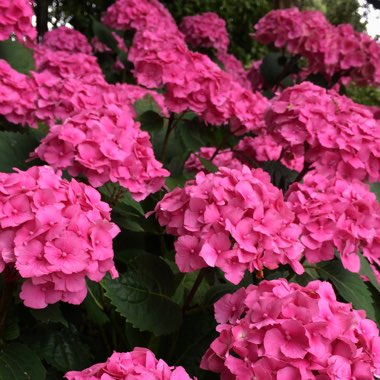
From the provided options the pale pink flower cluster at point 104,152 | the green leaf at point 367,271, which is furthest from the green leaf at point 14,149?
the green leaf at point 367,271

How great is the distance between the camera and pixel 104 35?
414 centimetres

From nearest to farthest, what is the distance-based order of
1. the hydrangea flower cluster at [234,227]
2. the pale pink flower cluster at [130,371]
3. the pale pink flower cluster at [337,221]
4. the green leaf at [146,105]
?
the pale pink flower cluster at [130,371]
the hydrangea flower cluster at [234,227]
the pale pink flower cluster at [337,221]
the green leaf at [146,105]

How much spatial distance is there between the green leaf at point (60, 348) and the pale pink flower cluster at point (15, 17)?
4.26 ft

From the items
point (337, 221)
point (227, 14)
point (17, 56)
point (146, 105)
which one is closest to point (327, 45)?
point (146, 105)

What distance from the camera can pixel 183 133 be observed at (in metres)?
2.39

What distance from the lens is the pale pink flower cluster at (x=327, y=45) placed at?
3.24 metres

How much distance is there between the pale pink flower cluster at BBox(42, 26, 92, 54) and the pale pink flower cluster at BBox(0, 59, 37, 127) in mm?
1568

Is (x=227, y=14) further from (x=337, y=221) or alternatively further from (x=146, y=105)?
(x=337, y=221)

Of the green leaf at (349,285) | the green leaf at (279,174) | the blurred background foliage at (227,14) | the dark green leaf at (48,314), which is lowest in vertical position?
the blurred background foliage at (227,14)

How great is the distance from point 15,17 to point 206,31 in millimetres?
2004

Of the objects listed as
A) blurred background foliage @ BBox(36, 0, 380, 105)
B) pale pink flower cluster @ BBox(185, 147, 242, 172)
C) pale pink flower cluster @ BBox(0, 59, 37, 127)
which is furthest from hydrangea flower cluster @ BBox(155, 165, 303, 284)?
blurred background foliage @ BBox(36, 0, 380, 105)

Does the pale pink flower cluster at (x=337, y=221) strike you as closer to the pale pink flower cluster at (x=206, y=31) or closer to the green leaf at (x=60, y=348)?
the green leaf at (x=60, y=348)

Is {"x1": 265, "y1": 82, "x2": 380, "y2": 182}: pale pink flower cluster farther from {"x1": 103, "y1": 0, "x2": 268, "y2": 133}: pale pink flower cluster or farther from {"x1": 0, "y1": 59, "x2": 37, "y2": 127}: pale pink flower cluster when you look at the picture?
{"x1": 0, "y1": 59, "x2": 37, "y2": 127}: pale pink flower cluster

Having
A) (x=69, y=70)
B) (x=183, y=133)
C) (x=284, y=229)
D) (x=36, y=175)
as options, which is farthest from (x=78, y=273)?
(x=69, y=70)
